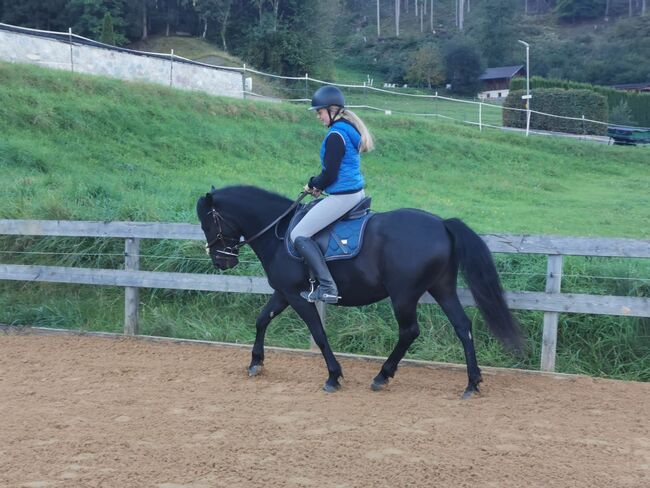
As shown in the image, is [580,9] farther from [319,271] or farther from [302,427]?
[302,427]

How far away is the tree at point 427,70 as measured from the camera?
233 ft

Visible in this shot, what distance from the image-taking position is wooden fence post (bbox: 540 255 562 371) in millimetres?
6488

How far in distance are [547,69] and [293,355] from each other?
83135mm

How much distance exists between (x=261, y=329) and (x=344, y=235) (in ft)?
4.17

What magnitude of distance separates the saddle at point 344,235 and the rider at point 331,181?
0.08m

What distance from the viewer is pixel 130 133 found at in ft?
68.0

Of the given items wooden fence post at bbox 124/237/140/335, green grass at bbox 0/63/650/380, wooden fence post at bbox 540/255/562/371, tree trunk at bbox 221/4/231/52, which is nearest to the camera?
wooden fence post at bbox 540/255/562/371

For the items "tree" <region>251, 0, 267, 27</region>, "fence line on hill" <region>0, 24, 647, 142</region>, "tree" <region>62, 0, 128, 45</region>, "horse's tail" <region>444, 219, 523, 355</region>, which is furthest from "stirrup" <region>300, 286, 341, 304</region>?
"tree" <region>251, 0, 267, 27</region>

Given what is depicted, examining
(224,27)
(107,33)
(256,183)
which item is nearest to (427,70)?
(224,27)

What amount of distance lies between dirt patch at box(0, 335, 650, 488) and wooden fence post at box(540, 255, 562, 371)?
0.87 ft

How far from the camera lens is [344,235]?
613 cm

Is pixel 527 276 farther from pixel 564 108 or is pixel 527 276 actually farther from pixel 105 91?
pixel 564 108

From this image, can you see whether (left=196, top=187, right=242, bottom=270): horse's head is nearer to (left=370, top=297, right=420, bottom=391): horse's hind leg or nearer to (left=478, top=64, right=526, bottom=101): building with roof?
(left=370, top=297, right=420, bottom=391): horse's hind leg

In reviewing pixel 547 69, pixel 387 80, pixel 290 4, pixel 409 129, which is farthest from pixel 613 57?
pixel 409 129
